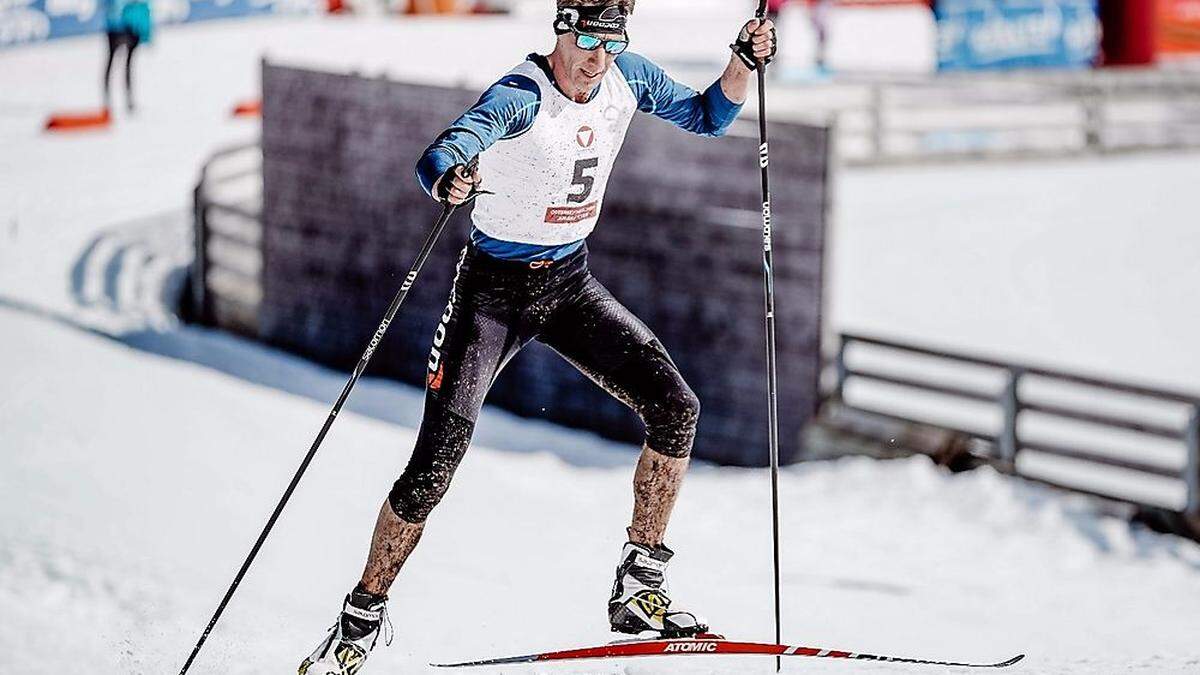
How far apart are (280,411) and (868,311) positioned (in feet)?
21.9

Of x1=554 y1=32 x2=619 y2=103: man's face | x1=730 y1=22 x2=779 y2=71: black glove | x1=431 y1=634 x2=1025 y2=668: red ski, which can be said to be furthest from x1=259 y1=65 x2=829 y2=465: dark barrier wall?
x1=554 y1=32 x2=619 y2=103: man's face

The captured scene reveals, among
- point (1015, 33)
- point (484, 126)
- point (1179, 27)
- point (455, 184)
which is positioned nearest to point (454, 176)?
point (455, 184)

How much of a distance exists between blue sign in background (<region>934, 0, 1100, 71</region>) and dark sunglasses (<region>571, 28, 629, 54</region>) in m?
21.0

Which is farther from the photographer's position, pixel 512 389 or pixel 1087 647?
pixel 512 389

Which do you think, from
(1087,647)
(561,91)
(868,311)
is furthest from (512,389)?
(561,91)

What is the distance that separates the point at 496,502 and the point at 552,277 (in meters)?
4.51

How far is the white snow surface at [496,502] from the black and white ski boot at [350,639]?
54 cm

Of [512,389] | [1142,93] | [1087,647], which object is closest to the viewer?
[1087,647]

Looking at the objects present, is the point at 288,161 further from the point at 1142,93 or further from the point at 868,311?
the point at 1142,93

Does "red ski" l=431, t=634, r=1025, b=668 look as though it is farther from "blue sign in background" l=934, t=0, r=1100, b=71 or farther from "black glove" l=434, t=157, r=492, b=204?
"blue sign in background" l=934, t=0, r=1100, b=71

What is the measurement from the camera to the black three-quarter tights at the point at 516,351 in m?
5.53

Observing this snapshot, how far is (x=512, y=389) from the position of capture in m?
12.7

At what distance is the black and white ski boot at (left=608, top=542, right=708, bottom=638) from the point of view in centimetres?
600

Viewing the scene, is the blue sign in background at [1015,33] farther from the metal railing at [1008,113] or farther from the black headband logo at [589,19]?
the black headband logo at [589,19]
